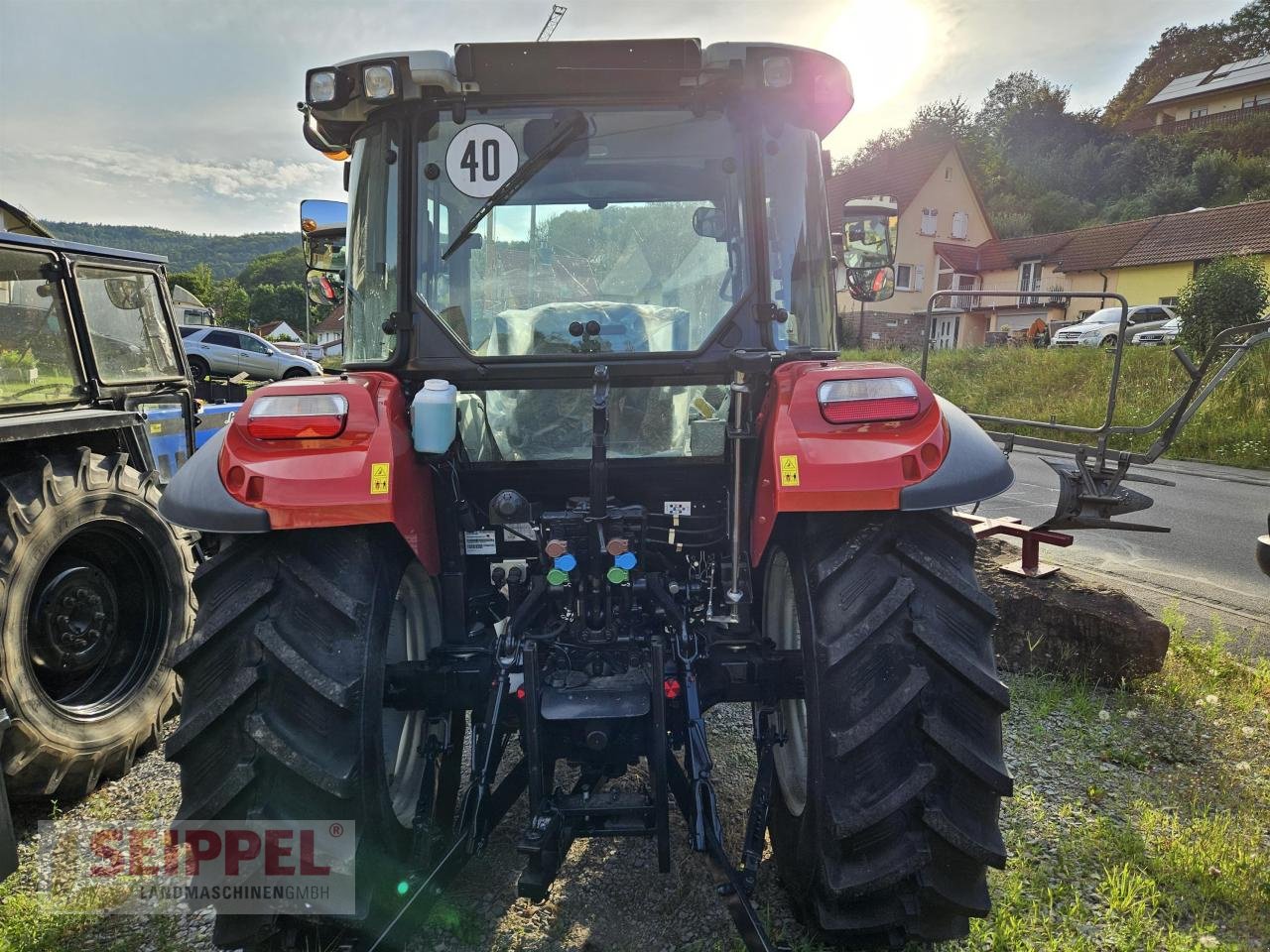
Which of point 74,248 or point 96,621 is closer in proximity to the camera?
point 96,621

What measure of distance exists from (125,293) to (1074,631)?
18.1 feet

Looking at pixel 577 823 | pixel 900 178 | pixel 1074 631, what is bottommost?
pixel 1074 631

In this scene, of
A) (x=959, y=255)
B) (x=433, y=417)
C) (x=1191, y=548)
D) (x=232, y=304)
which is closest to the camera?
(x=433, y=417)

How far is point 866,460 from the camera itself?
7.07ft

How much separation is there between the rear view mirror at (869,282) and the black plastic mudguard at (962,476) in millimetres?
1157

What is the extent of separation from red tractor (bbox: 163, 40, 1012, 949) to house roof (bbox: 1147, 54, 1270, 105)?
262 feet

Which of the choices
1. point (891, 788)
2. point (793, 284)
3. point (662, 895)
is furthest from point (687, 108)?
point (662, 895)

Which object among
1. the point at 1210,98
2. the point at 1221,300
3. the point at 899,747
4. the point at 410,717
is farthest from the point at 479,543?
the point at 1210,98

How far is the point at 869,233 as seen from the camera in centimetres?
329

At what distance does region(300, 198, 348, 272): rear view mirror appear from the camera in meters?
3.29

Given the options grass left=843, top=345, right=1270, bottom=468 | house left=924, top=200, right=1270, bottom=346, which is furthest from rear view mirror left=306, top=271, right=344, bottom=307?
house left=924, top=200, right=1270, bottom=346

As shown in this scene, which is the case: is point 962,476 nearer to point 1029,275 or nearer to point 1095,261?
point 1095,261

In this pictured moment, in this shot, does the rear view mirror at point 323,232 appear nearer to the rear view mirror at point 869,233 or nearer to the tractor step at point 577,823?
the rear view mirror at point 869,233

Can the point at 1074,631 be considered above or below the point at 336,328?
below
